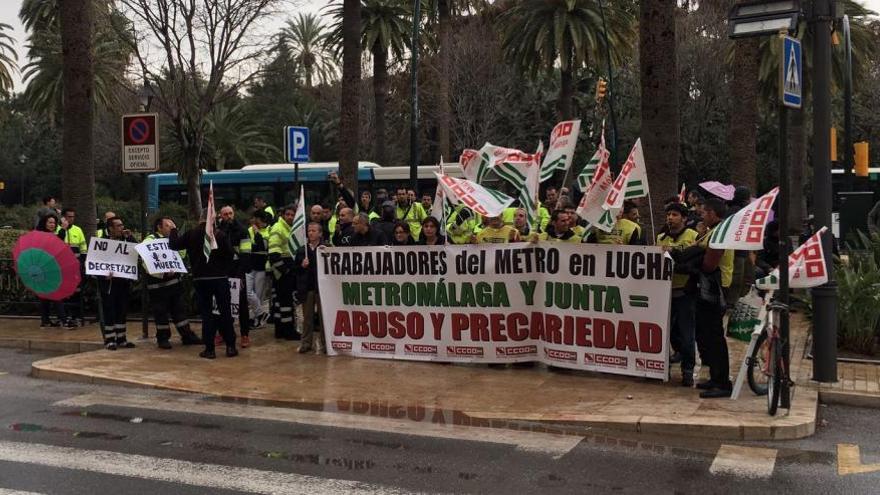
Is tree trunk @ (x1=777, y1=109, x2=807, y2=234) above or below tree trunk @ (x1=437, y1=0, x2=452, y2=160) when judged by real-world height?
below

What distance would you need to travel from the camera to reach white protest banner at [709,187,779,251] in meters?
7.53

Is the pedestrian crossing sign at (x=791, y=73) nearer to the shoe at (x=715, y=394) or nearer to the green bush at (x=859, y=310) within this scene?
the shoe at (x=715, y=394)

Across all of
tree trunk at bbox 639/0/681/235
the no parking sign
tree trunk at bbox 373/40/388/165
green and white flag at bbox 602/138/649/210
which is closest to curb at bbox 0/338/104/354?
the no parking sign

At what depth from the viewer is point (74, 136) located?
15.3 metres

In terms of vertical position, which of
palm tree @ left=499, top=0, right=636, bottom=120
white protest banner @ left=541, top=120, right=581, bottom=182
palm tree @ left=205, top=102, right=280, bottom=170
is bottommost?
white protest banner @ left=541, top=120, right=581, bottom=182

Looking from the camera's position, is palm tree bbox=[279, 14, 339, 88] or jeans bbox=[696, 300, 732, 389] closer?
jeans bbox=[696, 300, 732, 389]

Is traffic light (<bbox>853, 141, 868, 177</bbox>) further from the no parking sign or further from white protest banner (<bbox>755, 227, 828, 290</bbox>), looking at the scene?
the no parking sign

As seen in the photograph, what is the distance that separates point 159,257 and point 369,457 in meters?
5.88

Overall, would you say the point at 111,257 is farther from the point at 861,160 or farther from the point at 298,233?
the point at 861,160

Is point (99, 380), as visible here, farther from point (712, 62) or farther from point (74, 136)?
point (712, 62)

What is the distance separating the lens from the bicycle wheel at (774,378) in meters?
7.59

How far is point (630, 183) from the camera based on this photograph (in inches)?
352

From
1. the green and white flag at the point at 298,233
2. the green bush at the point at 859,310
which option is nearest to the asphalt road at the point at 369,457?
the green bush at the point at 859,310

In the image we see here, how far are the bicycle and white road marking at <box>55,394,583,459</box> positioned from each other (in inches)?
70.9
